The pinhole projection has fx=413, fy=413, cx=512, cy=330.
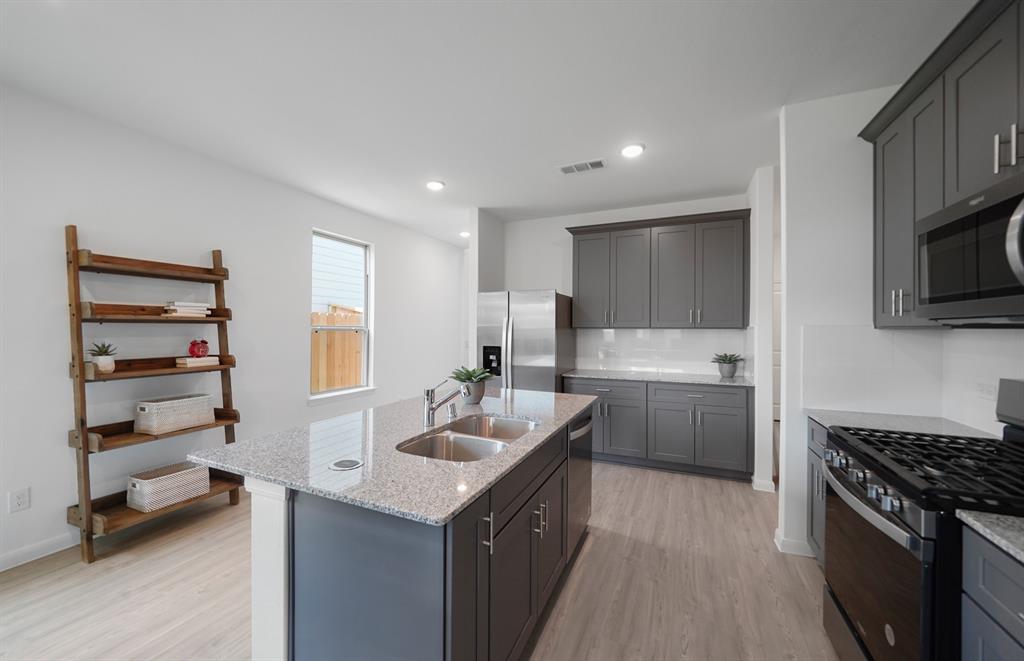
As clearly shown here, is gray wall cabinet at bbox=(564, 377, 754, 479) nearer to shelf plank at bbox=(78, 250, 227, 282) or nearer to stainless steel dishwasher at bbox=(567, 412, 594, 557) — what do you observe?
stainless steel dishwasher at bbox=(567, 412, 594, 557)

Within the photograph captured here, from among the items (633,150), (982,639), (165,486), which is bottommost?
(165,486)

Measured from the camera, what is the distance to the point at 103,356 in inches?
99.5

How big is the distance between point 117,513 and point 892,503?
153 inches

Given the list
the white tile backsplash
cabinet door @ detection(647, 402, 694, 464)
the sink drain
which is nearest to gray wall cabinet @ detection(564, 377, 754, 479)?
cabinet door @ detection(647, 402, 694, 464)

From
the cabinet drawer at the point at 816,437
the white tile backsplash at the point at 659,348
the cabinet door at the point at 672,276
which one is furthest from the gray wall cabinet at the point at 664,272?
the cabinet drawer at the point at 816,437

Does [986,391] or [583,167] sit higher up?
[583,167]

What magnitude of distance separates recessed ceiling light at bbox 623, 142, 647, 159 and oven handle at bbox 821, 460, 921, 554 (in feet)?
7.95

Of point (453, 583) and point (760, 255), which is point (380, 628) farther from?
point (760, 255)

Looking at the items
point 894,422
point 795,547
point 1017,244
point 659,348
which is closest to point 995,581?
point 1017,244

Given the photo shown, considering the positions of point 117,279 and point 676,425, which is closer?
point 117,279

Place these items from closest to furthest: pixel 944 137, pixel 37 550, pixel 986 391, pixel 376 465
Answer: pixel 376 465
pixel 944 137
pixel 986 391
pixel 37 550

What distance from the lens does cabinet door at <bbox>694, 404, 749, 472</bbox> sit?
3.65 meters

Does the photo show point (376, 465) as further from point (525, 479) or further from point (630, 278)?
point (630, 278)

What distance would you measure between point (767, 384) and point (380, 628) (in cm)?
344
